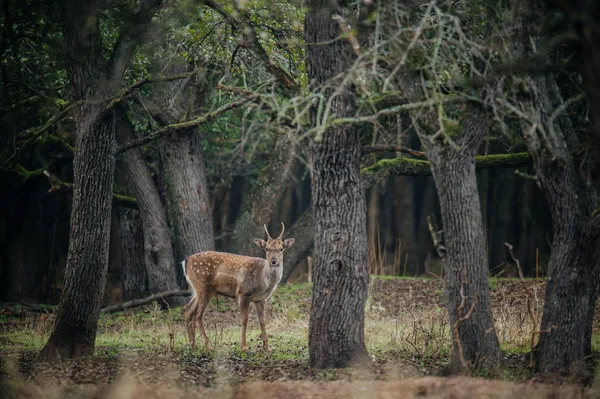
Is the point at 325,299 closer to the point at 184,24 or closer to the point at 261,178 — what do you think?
the point at 184,24

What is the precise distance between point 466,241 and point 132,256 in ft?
34.4

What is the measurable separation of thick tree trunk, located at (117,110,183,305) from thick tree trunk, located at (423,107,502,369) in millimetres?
8501

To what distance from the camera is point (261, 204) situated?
16.3 meters

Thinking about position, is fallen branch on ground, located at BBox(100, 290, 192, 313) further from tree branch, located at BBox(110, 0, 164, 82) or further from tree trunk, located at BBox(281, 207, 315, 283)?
tree branch, located at BBox(110, 0, 164, 82)

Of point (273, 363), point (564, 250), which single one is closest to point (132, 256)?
point (273, 363)

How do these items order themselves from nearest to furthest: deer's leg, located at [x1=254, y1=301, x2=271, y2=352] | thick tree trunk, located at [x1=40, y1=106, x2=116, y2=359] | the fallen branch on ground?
thick tree trunk, located at [x1=40, y1=106, x2=116, y2=359] < deer's leg, located at [x1=254, y1=301, x2=271, y2=352] < the fallen branch on ground

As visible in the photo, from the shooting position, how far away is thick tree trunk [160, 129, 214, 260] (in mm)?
14750

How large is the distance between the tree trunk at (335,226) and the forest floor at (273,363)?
0.41m

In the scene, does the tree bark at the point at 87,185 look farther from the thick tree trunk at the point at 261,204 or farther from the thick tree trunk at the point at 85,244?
the thick tree trunk at the point at 261,204

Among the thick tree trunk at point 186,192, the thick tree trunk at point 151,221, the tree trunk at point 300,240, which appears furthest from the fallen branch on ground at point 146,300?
the tree trunk at point 300,240

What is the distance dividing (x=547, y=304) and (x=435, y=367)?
59.3 inches

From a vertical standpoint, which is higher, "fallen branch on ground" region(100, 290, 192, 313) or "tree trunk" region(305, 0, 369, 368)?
"tree trunk" region(305, 0, 369, 368)

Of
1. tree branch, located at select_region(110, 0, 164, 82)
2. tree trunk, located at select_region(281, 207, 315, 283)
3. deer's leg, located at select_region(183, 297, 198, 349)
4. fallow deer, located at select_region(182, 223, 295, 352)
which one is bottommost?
deer's leg, located at select_region(183, 297, 198, 349)

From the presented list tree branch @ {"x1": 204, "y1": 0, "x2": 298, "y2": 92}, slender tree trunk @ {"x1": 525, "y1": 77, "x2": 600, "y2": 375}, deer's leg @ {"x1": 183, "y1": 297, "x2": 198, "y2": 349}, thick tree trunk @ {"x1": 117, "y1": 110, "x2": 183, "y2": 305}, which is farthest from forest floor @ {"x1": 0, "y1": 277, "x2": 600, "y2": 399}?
tree branch @ {"x1": 204, "y1": 0, "x2": 298, "y2": 92}
